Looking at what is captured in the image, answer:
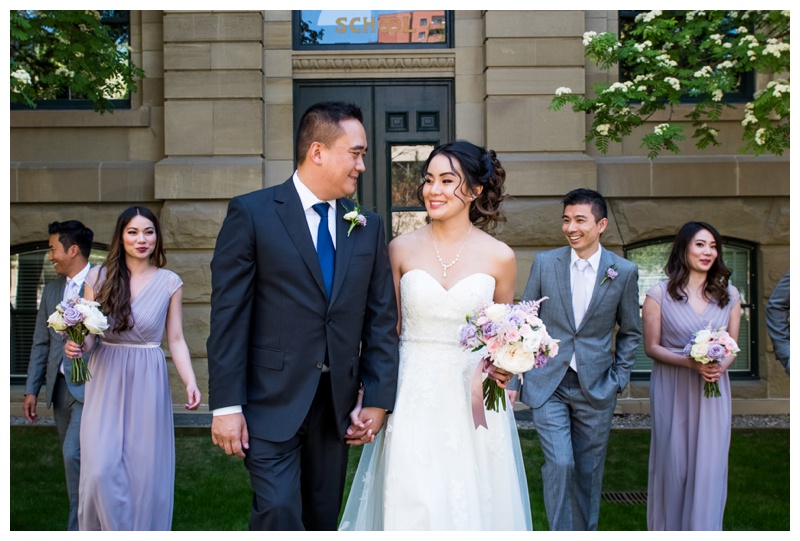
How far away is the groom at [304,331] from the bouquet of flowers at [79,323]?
6.05 ft

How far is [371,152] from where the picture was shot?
11.3m

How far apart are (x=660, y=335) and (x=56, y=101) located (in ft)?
27.8

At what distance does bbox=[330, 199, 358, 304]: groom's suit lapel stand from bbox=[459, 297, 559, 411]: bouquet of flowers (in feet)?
2.31

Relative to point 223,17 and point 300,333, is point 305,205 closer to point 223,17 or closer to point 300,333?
point 300,333

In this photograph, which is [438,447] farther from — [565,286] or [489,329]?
[565,286]

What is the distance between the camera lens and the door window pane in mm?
11312

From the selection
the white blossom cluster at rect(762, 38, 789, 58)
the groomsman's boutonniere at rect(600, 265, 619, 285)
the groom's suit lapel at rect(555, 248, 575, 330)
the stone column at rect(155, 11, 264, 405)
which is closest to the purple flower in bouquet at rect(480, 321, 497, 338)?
the groom's suit lapel at rect(555, 248, 575, 330)

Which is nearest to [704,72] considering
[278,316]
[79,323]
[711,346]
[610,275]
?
[610,275]

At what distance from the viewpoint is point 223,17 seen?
10680mm

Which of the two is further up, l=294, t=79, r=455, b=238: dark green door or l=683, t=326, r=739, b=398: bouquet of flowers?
l=294, t=79, r=455, b=238: dark green door

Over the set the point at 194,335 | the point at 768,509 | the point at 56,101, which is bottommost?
the point at 768,509

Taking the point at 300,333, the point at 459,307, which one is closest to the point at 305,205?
the point at 300,333

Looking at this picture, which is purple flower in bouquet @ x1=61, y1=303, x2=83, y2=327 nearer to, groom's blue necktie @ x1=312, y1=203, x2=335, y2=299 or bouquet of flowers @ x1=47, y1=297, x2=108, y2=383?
bouquet of flowers @ x1=47, y1=297, x2=108, y2=383

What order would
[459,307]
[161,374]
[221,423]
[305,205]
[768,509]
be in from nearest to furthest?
1. [221,423]
2. [305,205]
3. [459,307]
4. [161,374]
5. [768,509]
